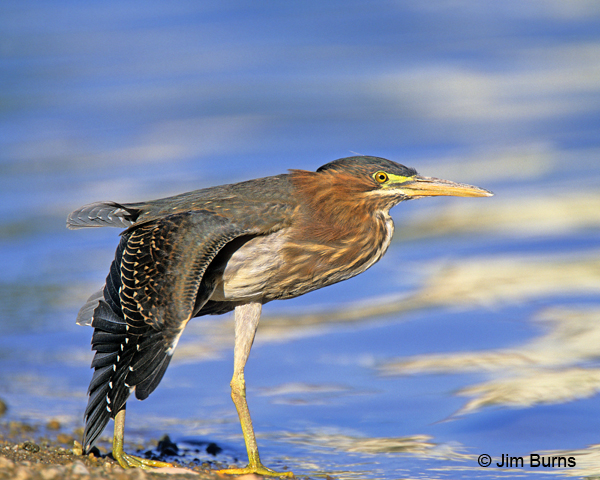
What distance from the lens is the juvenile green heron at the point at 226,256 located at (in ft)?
22.4

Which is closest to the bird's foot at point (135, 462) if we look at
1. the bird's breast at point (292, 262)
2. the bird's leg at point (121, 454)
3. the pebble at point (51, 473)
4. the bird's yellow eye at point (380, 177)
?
the bird's leg at point (121, 454)

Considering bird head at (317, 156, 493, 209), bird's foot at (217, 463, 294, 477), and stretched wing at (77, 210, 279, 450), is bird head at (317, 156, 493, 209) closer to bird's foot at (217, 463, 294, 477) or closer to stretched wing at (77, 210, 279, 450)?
stretched wing at (77, 210, 279, 450)

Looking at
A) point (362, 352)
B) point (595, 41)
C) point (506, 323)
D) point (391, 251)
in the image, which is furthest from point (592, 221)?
point (595, 41)

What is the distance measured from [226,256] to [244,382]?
1.11 metres

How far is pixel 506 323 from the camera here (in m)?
12.0

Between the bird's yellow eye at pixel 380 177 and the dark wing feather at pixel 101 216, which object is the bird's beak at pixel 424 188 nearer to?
the bird's yellow eye at pixel 380 177

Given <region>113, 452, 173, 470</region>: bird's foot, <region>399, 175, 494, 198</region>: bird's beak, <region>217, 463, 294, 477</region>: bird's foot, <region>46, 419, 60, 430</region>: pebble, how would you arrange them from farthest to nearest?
<region>46, 419, 60, 430</region>: pebble
<region>399, 175, 494, 198</region>: bird's beak
<region>113, 452, 173, 470</region>: bird's foot
<region>217, 463, 294, 477</region>: bird's foot

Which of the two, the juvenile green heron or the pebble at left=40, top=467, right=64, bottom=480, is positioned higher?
the juvenile green heron

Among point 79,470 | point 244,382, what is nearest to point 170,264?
point 244,382

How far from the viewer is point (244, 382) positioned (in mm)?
7762

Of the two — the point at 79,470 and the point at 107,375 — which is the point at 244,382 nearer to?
the point at 107,375

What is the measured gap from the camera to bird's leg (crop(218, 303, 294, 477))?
7.32 metres

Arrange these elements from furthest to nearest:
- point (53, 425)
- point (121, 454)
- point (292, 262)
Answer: point (53, 425)
point (292, 262)
point (121, 454)

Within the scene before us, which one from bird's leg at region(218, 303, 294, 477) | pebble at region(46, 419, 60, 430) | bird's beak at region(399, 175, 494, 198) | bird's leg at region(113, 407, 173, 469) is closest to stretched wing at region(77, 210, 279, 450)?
bird's leg at region(113, 407, 173, 469)
